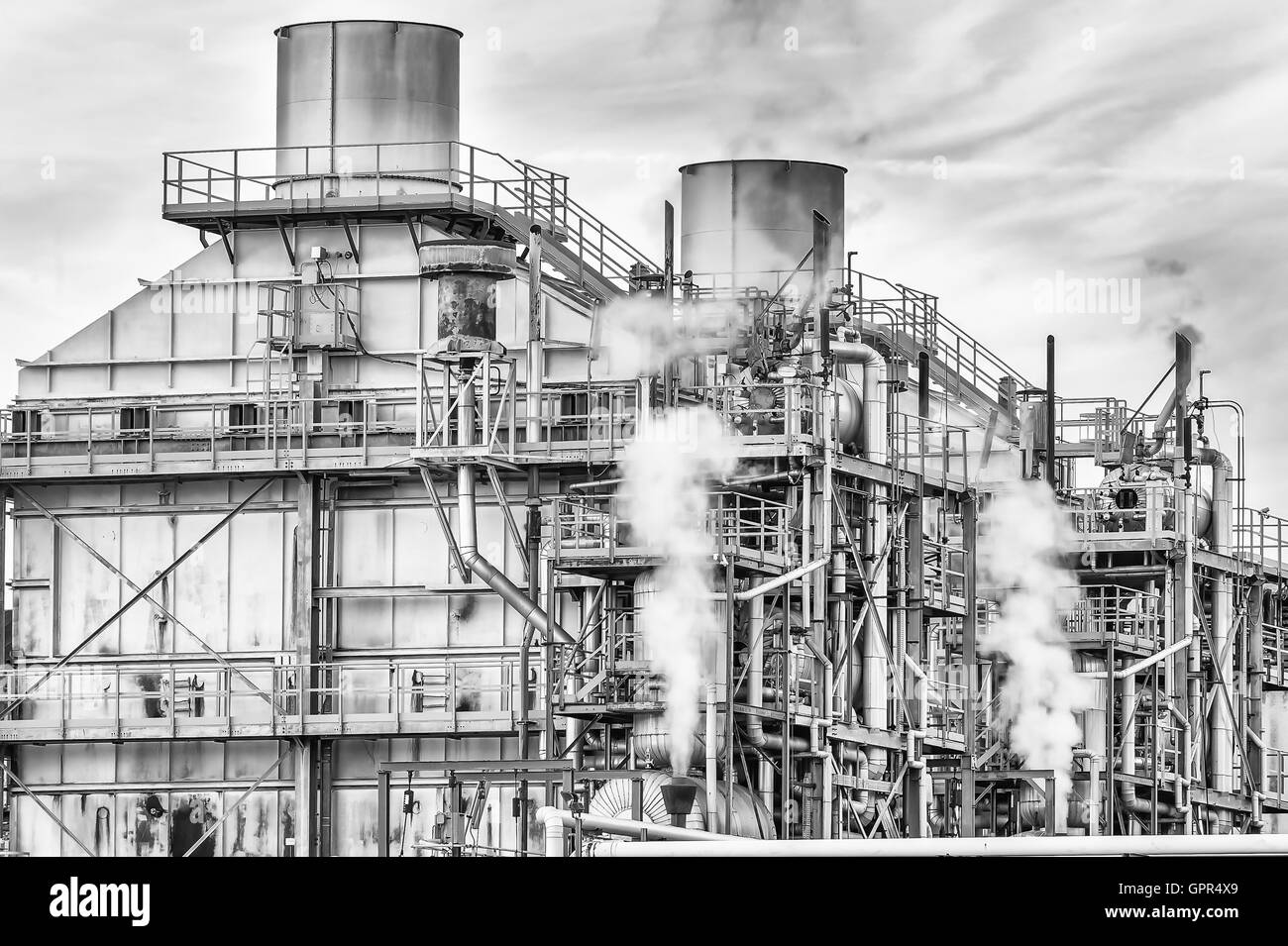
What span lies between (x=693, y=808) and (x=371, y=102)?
1925 centimetres

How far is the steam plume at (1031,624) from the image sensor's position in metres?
57.9

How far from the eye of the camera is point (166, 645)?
2176 inches

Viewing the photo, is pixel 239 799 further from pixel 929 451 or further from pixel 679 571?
pixel 929 451

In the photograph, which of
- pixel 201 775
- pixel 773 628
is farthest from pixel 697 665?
pixel 201 775

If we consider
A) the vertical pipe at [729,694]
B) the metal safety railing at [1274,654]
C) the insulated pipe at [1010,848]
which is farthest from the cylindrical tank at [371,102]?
the insulated pipe at [1010,848]

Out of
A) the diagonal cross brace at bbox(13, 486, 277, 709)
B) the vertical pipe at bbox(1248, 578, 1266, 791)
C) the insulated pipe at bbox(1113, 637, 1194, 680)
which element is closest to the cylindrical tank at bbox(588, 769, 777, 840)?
the diagonal cross brace at bbox(13, 486, 277, 709)

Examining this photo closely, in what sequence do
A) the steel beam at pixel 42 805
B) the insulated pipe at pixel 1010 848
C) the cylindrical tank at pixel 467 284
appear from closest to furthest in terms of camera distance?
1. the insulated pipe at pixel 1010 848
2. the cylindrical tank at pixel 467 284
3. the steel beam at pixel 42 805

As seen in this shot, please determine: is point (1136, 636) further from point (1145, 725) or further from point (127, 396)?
point (127, 396)

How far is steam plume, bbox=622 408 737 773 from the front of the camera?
149ft

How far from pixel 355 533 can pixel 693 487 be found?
9.47m

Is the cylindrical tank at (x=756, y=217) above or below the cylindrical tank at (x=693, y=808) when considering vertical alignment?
above

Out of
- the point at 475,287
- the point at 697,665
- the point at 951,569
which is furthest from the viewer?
the point at 951,569

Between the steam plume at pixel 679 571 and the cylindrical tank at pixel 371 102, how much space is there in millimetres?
11106

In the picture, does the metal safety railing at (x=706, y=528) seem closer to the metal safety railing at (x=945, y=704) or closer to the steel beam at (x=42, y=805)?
the metal safety railing at (x=945, y=704)
